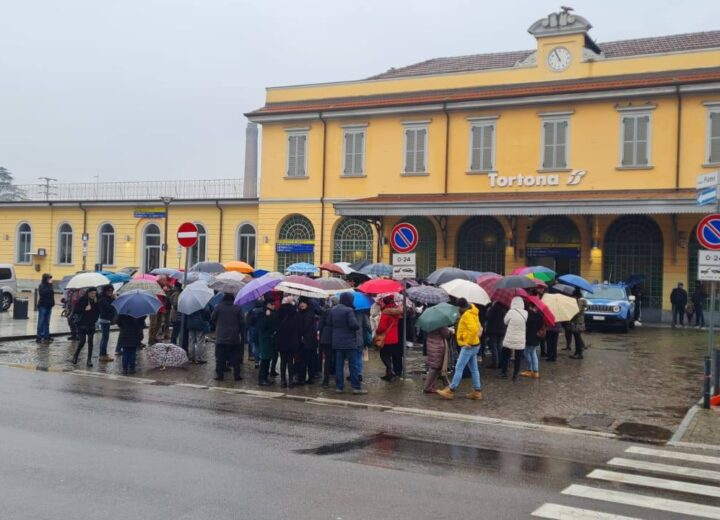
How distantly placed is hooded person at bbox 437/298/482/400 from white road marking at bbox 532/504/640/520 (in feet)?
20.1

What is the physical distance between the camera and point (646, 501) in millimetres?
7148

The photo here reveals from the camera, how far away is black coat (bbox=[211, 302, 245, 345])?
47.2ft

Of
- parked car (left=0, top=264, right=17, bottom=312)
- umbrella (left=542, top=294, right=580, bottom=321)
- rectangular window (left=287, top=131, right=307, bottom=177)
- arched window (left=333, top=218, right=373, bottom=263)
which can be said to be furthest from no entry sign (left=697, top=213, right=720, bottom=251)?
rectangular window (left=287, top=131, right=307, bottom=177)

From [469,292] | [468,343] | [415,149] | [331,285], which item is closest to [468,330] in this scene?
[468,343]

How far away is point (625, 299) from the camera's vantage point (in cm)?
2561

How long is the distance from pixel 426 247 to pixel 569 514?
89.1ft

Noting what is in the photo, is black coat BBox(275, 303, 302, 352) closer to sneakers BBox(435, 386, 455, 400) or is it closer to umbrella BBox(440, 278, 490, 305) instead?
sneakers BBox(435, 386, 455, 400)

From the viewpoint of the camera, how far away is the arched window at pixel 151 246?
42062 mm

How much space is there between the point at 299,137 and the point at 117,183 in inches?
508

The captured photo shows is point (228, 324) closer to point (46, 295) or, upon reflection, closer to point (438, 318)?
point (438, 318)

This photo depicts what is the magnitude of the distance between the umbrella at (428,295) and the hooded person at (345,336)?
222cm

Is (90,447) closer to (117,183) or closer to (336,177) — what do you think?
(336,177)

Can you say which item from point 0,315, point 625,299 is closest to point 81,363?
point 0,315

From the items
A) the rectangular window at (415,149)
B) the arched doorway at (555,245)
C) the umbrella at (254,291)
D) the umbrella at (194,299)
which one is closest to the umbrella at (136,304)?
the umbrella at (194,299)
